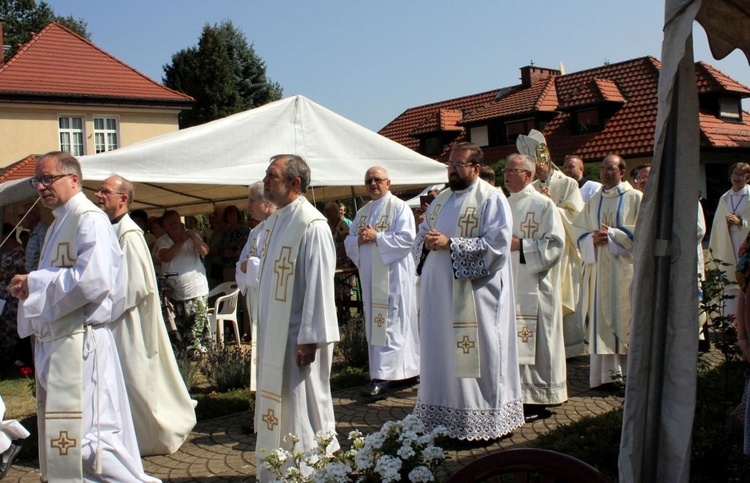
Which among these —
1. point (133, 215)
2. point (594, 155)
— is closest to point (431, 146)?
point (594, 155)

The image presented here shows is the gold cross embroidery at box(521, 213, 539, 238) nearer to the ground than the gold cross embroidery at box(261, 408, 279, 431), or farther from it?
farther from it

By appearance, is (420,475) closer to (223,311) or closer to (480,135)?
(223,311)

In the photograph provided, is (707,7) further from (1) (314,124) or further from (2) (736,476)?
(1) (314,124)

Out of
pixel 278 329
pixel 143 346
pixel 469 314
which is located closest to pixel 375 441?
pixel 278 329

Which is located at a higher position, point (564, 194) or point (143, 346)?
point (564, 194)

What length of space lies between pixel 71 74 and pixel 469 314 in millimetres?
27866

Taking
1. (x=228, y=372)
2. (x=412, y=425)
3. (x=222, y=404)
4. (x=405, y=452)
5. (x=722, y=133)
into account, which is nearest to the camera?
(x=405, y=452)

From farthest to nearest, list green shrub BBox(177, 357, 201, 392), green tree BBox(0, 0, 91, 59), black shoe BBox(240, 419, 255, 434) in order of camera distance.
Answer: green tree BBox(0, 0, 91, 59) → green shrub BBox(177, 357, 201, 392) → black shoe BBox(240, 419, 255, 434)

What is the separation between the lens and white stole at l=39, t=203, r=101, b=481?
4496 millimetres

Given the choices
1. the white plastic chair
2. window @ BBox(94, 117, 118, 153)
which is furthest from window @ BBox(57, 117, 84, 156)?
the white plastic chair

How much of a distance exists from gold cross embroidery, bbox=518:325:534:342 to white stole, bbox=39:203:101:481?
371cm

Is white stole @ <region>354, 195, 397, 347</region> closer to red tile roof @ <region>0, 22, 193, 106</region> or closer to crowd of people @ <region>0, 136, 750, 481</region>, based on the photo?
crowd of people @ <region>0, 136, 750, 481</region>

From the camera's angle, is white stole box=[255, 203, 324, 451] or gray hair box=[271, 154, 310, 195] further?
gray hair box=[271, 154, 310, 195]

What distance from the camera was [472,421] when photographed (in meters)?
5.80
